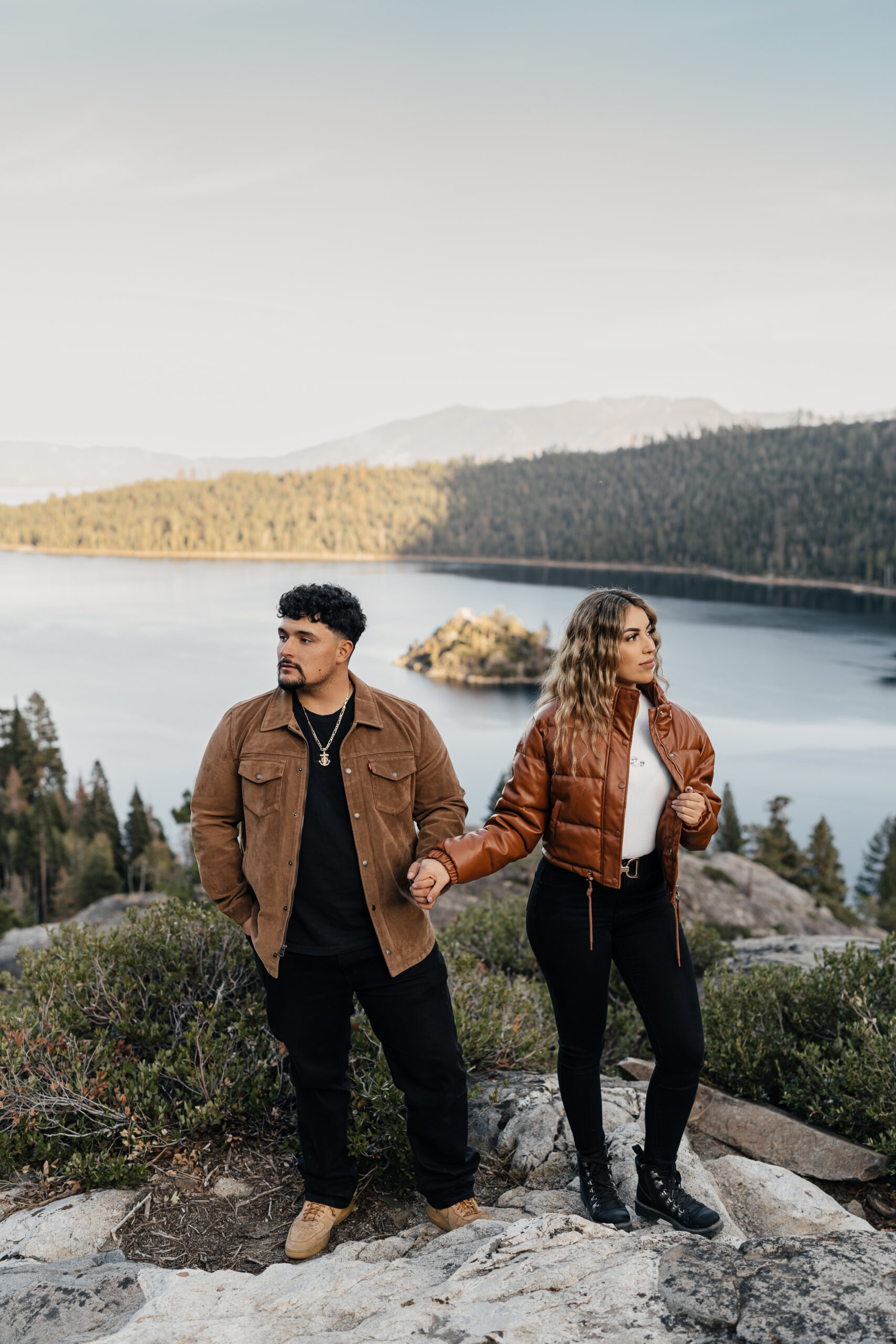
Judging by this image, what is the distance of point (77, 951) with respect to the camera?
4145mm

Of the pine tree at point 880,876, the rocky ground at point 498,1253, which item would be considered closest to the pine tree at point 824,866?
the pine tree at point 880,876

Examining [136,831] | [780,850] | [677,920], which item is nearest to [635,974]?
[677,920]

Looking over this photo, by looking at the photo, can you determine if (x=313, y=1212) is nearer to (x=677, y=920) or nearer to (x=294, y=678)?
(x=677, y=920)

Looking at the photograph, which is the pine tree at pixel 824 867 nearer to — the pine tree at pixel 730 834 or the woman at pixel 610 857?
the pine tree at pixel 730 834

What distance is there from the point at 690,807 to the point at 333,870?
113 cm

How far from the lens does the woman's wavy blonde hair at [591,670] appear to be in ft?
9.17

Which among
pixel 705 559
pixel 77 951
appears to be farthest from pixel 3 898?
pixel 705 559

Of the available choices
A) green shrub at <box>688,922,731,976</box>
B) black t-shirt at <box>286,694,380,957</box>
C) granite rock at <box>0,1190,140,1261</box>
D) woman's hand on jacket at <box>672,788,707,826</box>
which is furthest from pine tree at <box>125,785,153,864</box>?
woman's hand on jacket at <box>672,788,707,826</box>

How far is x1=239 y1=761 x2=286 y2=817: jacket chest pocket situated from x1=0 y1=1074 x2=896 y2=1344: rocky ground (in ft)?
4.42

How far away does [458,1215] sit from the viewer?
289 centimetres

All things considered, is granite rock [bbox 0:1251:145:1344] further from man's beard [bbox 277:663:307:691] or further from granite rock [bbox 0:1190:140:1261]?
man's beard [bbox 277:663:307:691]

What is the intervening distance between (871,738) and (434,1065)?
67.1 metres

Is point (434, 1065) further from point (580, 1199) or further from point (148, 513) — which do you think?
point (148, 513)

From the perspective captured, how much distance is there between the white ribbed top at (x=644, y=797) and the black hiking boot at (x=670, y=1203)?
1.04 metres
